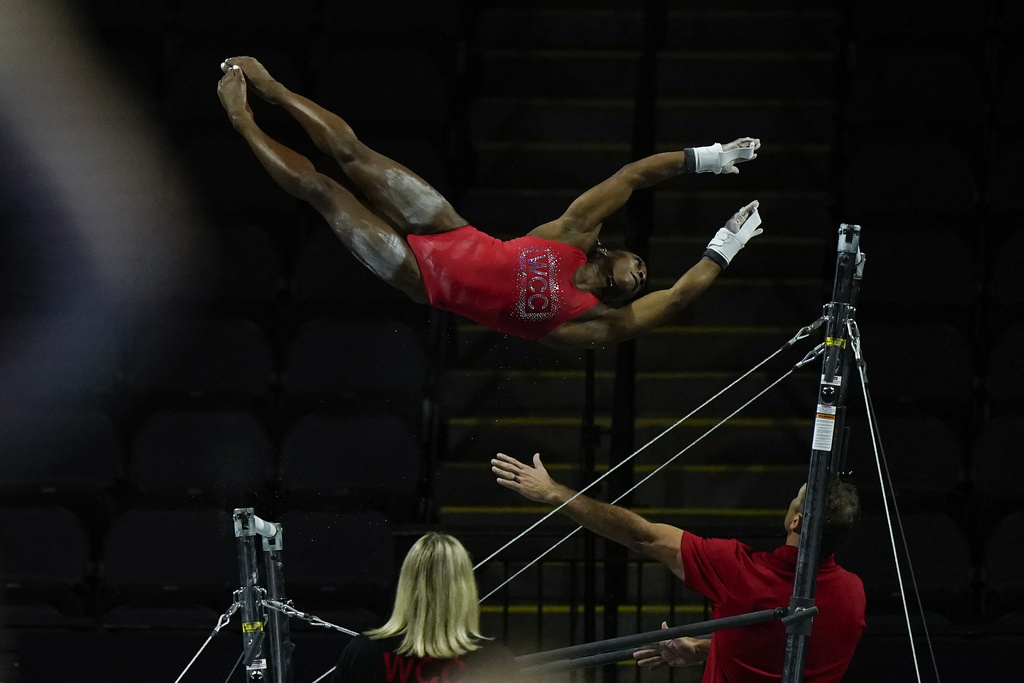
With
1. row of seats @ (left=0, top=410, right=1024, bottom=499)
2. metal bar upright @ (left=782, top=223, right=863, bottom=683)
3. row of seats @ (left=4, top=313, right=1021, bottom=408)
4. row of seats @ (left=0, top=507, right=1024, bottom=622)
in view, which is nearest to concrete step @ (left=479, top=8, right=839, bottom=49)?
row of seats @ (left=4, top=313, right=1021, bottom=408)

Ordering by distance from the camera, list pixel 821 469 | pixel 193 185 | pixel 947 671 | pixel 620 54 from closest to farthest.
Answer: pixel 821 469
pixel 947 671
pixel 193 185
pixel 620 54

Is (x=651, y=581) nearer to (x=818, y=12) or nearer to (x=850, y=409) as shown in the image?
(x=850, y=409)

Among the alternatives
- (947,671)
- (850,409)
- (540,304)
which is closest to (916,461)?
(947,671)

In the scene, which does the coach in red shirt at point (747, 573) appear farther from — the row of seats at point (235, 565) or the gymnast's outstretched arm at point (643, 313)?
the row of seats at point (235, 565)

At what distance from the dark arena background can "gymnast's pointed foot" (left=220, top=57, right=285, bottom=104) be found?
5.27 ft

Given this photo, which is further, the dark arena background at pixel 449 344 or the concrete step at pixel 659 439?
the concrete step at pixel 659 439

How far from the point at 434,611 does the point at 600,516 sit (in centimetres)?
72

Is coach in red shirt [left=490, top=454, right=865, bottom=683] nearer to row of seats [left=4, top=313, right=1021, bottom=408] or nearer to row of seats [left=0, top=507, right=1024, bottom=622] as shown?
row of seats [left=0, top=507, right=1024, bottom=622]

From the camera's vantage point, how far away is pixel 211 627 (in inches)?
227

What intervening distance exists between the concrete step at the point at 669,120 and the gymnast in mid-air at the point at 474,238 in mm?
3168

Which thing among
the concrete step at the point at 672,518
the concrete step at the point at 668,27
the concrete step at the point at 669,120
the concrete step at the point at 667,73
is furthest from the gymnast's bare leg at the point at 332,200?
the concrete step at the point at 668,27

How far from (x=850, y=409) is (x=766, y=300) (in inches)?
117

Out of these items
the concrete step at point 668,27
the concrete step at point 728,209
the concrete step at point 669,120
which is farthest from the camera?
the concrete step at point 668,27

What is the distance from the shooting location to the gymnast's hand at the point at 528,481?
3936mm
